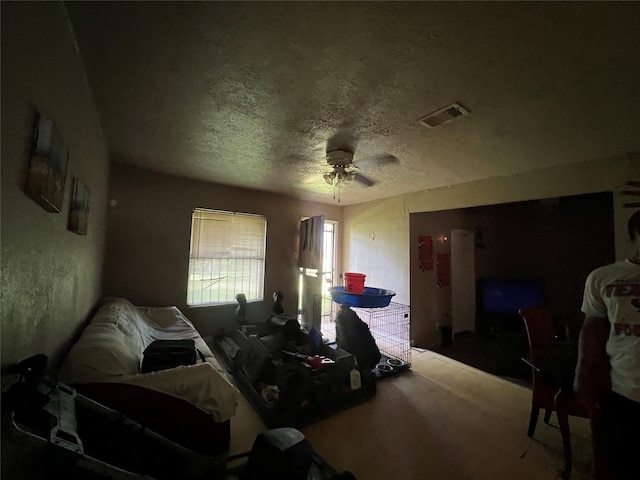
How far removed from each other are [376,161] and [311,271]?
2.20 m

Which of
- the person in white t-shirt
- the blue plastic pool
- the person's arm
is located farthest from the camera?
the blue plastic pool

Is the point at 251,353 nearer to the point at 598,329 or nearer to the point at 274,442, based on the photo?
the point at 274,442

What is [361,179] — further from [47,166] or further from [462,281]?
[462,281]

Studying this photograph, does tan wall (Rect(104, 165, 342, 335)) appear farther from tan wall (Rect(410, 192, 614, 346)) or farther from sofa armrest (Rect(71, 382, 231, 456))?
tan wall (Rect(410, 192, 614, 346))

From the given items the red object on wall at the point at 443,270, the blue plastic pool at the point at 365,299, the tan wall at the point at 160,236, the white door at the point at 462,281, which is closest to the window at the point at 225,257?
the tan wall at the point at 160,236

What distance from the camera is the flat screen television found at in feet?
11.0

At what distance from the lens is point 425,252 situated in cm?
403

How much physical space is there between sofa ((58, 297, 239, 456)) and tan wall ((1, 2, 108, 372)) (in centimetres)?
14

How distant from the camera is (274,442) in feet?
4.45

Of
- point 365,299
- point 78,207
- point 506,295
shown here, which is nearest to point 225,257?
point 365,299

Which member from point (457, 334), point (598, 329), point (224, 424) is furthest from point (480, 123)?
point (457, 334)

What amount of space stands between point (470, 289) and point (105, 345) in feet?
15.9

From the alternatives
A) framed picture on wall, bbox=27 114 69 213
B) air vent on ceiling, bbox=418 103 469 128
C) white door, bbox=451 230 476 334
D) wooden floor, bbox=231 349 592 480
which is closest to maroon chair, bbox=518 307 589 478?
wooden floor, bbox=231 349 592 480

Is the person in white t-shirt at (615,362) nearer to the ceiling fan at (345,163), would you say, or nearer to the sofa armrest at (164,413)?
the ceiling fan at (345,163)
